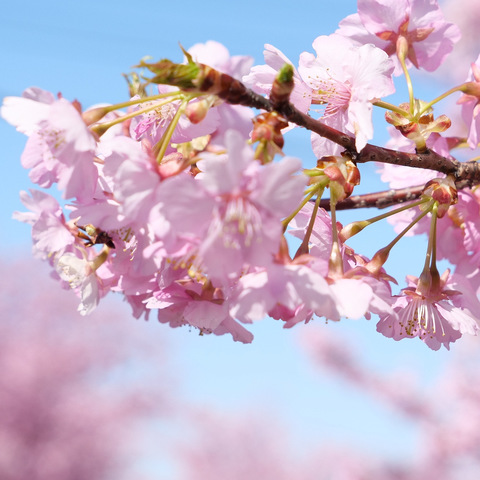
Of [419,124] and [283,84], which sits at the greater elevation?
[419,124]

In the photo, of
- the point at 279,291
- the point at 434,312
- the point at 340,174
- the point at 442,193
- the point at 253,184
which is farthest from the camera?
the point at 434,312

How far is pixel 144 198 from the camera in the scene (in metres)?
0.95

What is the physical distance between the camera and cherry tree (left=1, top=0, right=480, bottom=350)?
883 millimetres

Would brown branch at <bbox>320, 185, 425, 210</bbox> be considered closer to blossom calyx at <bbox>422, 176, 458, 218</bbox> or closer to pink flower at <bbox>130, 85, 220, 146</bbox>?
blossom calyx at <bbox>422, 176, 458, 218</bbox>

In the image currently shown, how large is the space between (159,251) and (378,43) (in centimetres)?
90

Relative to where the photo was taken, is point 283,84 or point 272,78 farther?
point 272,78

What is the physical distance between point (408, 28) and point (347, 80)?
14.4 inches

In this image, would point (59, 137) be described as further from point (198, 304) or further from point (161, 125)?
point (198, 304)

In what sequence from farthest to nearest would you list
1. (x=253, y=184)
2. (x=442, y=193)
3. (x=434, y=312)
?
(x=434, y=312) < (x=442, y=193) < (x=253, y=184)

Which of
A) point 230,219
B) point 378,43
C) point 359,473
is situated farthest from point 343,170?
point 359,473

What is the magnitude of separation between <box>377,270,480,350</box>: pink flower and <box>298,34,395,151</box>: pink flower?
0.42 meters

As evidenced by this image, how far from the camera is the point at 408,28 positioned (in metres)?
1.51

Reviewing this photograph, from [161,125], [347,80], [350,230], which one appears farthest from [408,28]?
[161,125]

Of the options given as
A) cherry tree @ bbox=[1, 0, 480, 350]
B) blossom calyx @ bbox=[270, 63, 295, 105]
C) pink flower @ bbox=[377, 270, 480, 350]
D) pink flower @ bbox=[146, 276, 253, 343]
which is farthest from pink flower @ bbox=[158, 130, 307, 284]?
pink flower @ bbox=[377, 270, 480, 350]
